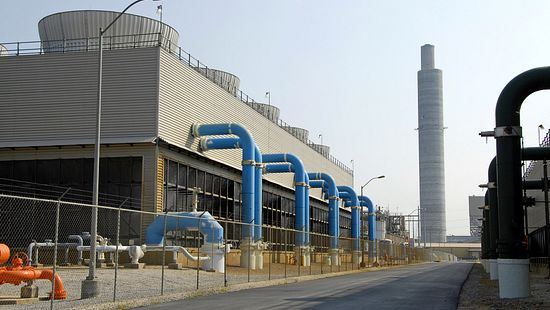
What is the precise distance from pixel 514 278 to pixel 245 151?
2509 centimetres

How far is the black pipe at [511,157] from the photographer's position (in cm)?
1850

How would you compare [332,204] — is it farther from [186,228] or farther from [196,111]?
[186,228]

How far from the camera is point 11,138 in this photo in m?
38.6

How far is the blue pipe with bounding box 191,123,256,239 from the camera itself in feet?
135

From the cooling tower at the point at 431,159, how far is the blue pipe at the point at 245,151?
139 meters

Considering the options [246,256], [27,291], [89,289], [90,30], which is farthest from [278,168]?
[27,291]

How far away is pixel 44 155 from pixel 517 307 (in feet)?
96.8

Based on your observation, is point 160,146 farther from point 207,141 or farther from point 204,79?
point 204,79

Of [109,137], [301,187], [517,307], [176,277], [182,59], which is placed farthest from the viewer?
[301,187]

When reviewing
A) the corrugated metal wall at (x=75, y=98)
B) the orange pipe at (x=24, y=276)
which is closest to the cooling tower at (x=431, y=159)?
the corrugated metal wall at (x=75, y=98)

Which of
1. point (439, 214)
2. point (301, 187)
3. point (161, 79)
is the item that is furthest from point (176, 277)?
point (439, 214)

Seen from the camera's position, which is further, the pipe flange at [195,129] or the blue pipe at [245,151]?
the pipe flange at [195,129]

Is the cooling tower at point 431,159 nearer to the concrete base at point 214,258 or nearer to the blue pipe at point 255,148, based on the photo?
the blue pipe at point 255,148

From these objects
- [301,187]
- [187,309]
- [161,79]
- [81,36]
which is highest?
[81,36]
